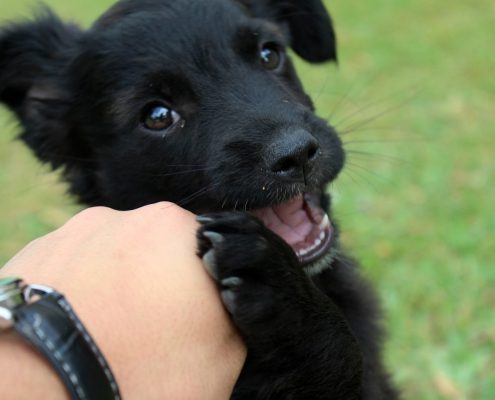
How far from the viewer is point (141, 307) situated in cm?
158

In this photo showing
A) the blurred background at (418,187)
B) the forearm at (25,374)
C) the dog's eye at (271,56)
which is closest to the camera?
the forearm at (25,374)

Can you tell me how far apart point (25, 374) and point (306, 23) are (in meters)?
2.30

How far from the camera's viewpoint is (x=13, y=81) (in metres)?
2.88

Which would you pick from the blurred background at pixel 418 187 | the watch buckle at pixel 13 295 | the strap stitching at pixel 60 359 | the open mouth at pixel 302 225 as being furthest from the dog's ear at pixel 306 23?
the strap stitching at pixel 60 359

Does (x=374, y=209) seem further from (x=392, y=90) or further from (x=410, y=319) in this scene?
(x=392, y=90)

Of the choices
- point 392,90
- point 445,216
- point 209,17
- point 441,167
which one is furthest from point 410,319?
point 392,90

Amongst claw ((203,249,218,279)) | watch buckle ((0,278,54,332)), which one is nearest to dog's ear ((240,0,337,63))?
claw ((203,249,218,279))

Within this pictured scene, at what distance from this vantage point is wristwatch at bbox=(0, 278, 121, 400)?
1.36 metres

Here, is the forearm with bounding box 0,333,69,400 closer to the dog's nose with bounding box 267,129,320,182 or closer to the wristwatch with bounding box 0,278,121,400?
the wristwatch with bounding box 0,278,121,400

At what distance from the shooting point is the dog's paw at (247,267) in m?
1.72

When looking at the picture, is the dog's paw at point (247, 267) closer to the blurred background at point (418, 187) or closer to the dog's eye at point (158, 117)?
the dog's eye at point (158, 117)

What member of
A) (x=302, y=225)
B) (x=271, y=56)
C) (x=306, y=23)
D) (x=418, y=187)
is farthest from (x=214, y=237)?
(x=418, y=187)

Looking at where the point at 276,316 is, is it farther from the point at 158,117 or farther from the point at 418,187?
the point at 418,187

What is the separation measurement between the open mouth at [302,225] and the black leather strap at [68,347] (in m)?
0.92
